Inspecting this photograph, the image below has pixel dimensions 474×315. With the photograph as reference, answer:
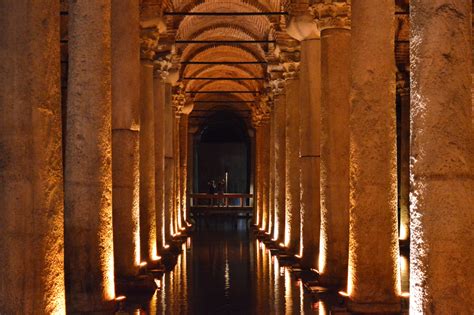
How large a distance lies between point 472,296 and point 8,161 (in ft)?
12.1

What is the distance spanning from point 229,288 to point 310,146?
335cm

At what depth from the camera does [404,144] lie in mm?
21156

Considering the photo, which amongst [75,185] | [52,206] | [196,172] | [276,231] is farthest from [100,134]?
[196,172]

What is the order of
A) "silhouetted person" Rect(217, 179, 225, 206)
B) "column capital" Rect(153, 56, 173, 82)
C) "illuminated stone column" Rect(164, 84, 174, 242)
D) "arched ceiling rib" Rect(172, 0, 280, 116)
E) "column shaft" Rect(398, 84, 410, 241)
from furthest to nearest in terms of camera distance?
"silhouetted person" Rect(217, 179, 225, 206)
"arched ceiling rib" Rect(172, 0, 280, 116)
"column shaft" Rect(398, 84, 410, 241)
"illuminated stone column" Rect(164, 84, 174, 242)
"column capital" Rect(153, 56, 173, 82)

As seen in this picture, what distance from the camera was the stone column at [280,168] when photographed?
65.2ft

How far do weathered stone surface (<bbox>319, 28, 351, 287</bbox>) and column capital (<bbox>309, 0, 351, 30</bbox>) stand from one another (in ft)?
0.33

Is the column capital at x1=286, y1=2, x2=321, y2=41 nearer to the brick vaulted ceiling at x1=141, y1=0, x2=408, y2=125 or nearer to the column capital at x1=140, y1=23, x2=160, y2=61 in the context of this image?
the brick vaulted ceiling at x1=141, y1=0, x2=408, y2=125

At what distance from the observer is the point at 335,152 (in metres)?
11.3

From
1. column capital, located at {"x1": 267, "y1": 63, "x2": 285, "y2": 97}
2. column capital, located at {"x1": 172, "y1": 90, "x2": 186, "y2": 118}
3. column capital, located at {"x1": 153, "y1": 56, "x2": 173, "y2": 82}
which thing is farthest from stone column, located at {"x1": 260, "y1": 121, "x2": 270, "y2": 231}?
column capital, located at {"x1": 153, "y1": 56, "x2": 173, "y2": 82}

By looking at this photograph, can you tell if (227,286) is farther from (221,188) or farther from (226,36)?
(221,188)

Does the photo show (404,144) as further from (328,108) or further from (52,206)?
(52,206)

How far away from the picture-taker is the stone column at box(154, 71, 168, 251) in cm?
1709

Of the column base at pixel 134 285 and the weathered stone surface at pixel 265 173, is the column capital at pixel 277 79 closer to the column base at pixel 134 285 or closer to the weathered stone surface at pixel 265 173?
the weathered stone surface at pixel 265 173

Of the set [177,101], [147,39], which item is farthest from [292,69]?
[177,101]
